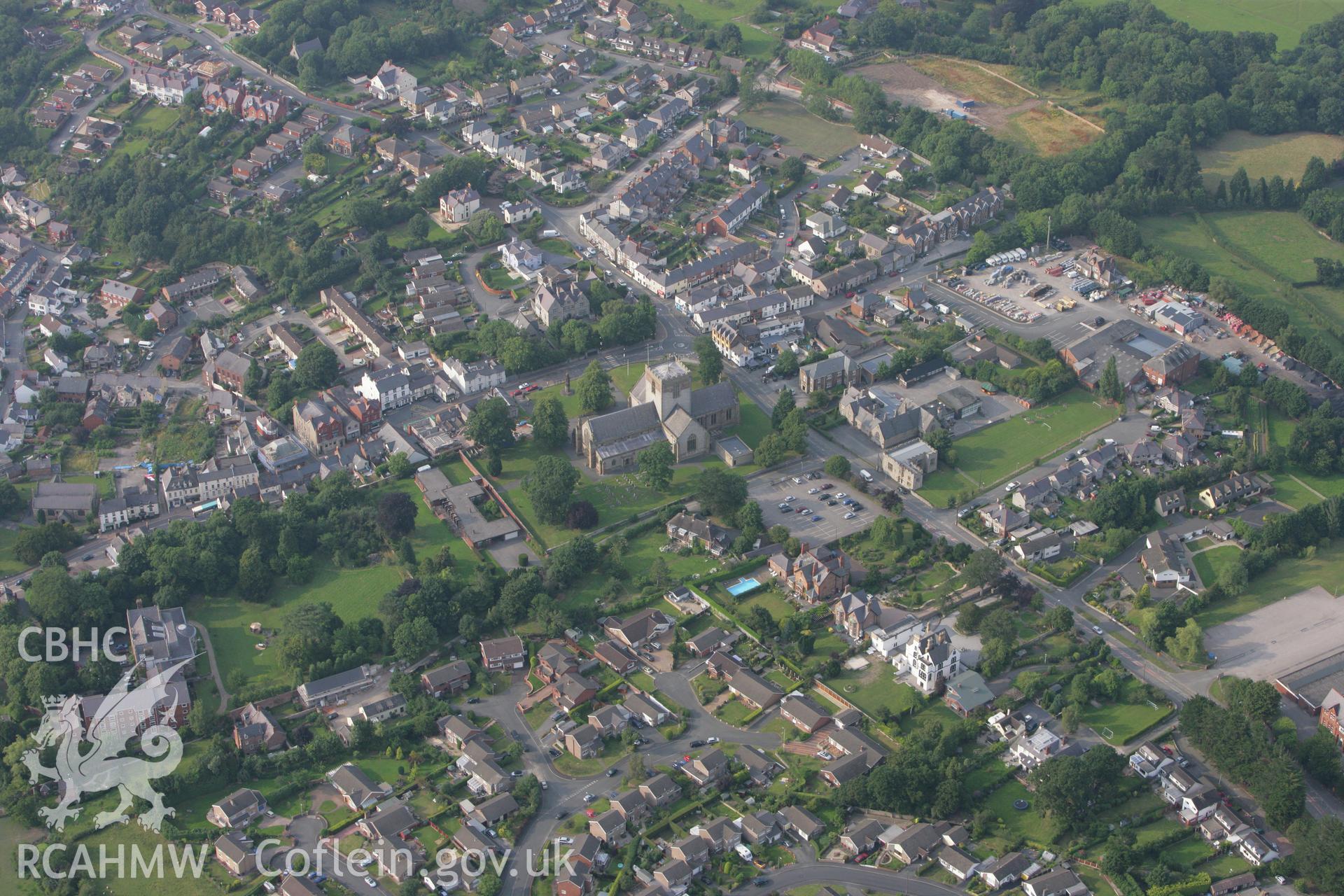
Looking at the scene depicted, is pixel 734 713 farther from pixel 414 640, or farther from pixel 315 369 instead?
pixel 315 369

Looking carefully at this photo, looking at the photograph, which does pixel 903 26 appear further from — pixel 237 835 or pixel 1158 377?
pixel 237 835

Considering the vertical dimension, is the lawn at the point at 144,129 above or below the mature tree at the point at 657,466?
below

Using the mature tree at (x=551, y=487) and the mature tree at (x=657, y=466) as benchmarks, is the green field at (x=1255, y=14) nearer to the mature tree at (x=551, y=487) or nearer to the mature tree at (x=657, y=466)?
the mature tree at (x=657, y=466)

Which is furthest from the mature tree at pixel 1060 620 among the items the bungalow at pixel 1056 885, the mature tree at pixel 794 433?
the mature tree at pixel 794 433

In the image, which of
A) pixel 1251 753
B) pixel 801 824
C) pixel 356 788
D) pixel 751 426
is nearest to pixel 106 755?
pixel 356 788

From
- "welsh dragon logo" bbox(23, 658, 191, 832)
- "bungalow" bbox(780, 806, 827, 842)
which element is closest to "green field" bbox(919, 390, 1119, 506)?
"bungalow" bbox(780, 806, 827, 842)

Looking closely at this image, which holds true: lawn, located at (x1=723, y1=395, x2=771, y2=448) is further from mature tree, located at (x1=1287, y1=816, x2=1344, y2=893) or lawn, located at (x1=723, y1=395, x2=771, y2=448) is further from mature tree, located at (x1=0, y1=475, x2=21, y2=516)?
mature tree, located at (x1=0, y1=475, x2=21, y2=516)
